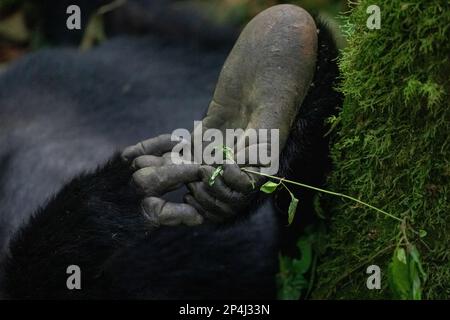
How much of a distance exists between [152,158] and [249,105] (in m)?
0.22

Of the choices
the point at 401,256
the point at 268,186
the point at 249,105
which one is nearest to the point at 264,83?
the point at 249,105

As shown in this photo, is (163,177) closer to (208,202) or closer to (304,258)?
(208,202)

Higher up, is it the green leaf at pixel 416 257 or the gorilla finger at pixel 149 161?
the gorilla finger at pixel 149 161

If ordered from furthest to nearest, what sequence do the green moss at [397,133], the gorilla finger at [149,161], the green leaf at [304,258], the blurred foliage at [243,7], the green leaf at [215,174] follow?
1. the blurred foliage at [243,7]
2. the green leaf at [304,258]
3. the gorilla finger at [149,161]
4. the green leaf at [215,174]
5. the green moss at [397,133]

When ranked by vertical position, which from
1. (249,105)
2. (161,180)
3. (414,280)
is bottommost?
(414,280)

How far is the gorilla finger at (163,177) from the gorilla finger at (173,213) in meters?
0.02

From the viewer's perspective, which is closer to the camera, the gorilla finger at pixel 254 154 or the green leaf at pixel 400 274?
the green leaf at pixel 400 274

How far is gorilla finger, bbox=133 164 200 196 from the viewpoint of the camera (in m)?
1.37

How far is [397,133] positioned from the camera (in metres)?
1.28

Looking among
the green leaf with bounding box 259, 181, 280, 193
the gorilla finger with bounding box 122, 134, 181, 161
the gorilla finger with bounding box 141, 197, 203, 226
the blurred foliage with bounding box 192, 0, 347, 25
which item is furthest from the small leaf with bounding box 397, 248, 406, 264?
the blurred foliage with bounding box 192, 0, 347, 25

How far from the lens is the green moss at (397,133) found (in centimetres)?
118

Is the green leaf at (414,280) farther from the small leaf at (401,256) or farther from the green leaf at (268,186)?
the green leaf at (268,186)

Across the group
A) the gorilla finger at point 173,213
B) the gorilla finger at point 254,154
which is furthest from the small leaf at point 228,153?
the gorilla finger at point 173,213
